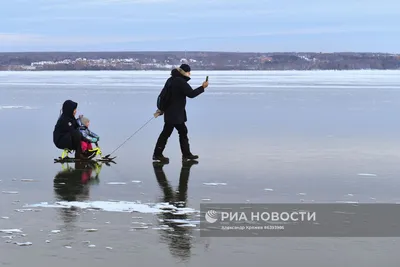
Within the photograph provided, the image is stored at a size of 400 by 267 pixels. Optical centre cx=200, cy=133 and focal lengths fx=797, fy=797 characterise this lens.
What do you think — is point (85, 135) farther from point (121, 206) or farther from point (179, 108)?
point (121, 206)

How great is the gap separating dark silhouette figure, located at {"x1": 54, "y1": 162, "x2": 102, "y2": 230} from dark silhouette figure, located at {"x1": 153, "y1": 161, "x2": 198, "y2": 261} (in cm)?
79

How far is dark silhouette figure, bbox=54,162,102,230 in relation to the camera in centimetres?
720

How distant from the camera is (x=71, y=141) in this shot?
438 inches

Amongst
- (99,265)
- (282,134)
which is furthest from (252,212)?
(282,134)

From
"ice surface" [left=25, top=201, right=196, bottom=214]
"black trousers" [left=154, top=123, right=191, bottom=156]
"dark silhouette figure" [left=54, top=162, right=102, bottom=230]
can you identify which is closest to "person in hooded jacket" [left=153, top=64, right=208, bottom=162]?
"black trousers" [left=154, top=123, right=191, bottom=156]

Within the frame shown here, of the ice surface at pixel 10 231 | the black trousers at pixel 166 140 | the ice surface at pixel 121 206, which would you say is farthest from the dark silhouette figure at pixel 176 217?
the ice surface at pixel 10 231

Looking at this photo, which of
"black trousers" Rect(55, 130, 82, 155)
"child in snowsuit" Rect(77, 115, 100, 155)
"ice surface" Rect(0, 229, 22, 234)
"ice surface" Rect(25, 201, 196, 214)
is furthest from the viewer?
"child in snowsuit" Rect(77, 115, 100, 155)

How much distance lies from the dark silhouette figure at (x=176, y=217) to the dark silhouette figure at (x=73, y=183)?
785mm

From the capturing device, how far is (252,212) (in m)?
7.29

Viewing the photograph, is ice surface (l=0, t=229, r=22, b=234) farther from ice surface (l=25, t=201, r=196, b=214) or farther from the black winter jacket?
the black winter jacket

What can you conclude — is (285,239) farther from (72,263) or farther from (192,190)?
(192,190)

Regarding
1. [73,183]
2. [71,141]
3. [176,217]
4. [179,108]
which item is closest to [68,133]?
[71,141]

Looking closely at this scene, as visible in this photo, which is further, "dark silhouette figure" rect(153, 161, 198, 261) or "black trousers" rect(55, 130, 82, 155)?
"black trousers" rect(55, 130, 82, 155)

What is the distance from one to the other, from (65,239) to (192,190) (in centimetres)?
273
